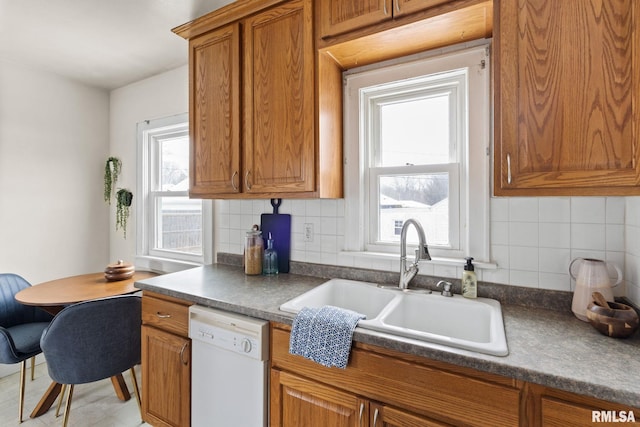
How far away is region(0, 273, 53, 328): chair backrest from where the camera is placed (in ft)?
6.98

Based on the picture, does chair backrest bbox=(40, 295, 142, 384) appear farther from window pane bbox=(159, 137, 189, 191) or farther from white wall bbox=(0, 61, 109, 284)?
white wall bbox=(0, 61, 109, 284)

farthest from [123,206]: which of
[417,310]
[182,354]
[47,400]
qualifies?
[417,310]

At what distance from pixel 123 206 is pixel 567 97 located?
3328 millimetres

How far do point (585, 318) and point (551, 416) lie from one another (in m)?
0.51

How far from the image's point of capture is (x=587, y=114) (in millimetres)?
960

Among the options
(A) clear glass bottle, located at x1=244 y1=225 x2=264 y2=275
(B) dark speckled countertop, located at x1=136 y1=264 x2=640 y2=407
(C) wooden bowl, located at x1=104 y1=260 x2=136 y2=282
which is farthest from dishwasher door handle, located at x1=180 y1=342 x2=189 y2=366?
(C) wooden bowl, located at x1=104 y1=260 x2=136 y2=282

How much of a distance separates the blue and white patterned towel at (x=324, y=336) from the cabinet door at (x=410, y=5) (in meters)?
1.24

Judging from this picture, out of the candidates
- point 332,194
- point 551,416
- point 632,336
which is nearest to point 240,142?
point 332,194

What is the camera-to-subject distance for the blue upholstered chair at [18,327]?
182 cm

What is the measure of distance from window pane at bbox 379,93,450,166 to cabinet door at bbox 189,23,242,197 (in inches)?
33.8

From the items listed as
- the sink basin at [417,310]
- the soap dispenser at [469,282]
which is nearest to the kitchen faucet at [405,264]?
the sink basin at [417,310]

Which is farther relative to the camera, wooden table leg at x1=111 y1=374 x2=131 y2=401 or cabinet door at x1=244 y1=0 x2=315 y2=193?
wooden table leg at x1=111 y1=374 x2=131 y2=401

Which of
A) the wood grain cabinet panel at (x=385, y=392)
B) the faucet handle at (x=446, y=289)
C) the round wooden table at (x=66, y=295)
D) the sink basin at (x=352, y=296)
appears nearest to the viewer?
the wood grain cabinet panel at (x=385, y=392)

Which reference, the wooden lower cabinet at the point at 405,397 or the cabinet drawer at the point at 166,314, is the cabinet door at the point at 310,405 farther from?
the cabinet drawer at the point at 166,314
